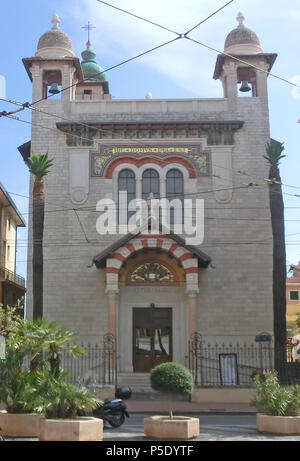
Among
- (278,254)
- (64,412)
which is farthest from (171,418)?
(278,254)

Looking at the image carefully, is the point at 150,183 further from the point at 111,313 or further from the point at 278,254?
the point at 278,254

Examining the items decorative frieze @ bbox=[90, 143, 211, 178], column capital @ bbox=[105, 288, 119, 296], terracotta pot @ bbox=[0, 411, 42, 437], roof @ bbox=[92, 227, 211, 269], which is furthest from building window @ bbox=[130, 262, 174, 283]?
terracotta pot @ bbox=[0, 411, 42, 437]

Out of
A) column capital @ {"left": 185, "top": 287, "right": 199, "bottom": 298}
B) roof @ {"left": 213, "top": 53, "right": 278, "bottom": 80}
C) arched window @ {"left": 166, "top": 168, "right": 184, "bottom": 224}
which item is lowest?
column capital @ {"left": 185, "top": 287, "right": 199, "bottom": 298}

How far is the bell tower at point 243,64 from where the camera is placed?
1096 inches

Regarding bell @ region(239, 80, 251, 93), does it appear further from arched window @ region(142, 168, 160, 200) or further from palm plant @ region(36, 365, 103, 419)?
palm plant @ region(36, 365, 103, 419)

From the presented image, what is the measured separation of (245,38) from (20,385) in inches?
823

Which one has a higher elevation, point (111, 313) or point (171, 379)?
point (111, 313)

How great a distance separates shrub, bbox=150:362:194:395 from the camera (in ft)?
44.4

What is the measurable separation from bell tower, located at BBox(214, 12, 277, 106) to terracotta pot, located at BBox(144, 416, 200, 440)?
18.5m

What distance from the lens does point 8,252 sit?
38.3 m

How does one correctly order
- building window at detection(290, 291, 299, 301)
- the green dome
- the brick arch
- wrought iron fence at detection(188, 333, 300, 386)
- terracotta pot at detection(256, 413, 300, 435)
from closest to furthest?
terracotta pot at detection(256, 413, 300, 435) < wrought iron fence at detection(188, 333, 300, 386) < the brick arch < the green dome < building window at detection(290, 291, 299, 301)

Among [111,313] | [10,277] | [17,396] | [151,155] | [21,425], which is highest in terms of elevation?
[151,155]

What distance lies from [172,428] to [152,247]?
13283 mm
